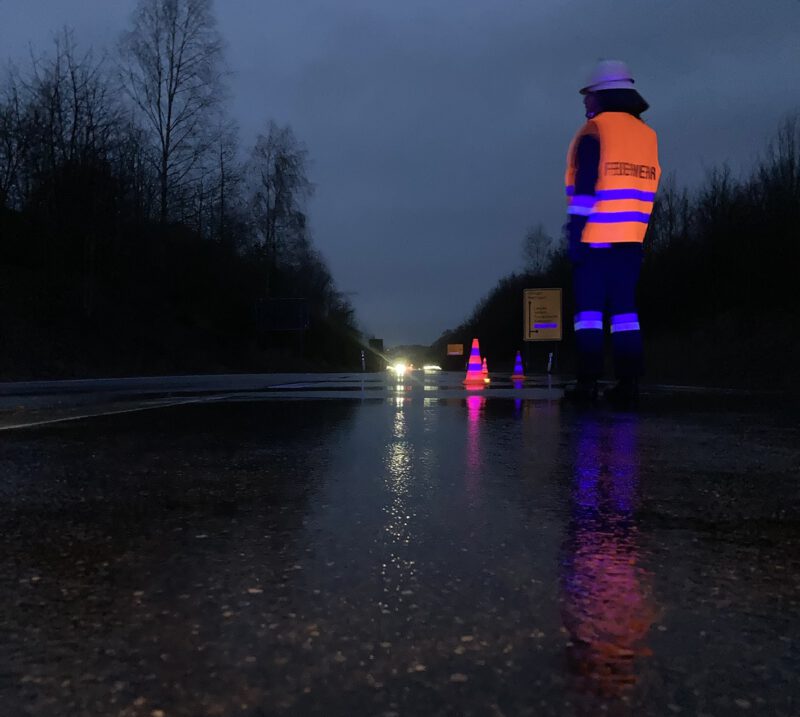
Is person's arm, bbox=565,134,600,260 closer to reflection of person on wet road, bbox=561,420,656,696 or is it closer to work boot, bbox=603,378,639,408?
work boot, bbox=603,378,639,408

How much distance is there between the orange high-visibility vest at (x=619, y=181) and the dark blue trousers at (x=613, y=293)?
209mm

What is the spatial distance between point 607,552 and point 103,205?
1391 inches

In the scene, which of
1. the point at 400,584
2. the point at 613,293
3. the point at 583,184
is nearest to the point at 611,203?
the point at 583,184

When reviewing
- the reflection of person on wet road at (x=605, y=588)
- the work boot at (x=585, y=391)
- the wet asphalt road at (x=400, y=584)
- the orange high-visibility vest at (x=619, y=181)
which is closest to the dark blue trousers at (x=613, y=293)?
the orange high-visibility vest at (x=619, y=181)

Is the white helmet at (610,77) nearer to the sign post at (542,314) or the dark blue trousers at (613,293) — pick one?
the dark blue trousers at (613,293)

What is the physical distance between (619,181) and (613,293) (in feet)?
4.95

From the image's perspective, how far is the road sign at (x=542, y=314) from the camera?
116 feet

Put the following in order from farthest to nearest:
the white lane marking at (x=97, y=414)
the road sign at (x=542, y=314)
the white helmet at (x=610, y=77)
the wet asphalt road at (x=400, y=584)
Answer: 1. the road sign at (x=542, y=314)
2. the white helmet at (x=610, y=77)
3. the white lane marking at (x=97, y=414)
4. the wet asphalt road at (x=400, y=584)

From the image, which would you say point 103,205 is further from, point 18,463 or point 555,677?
point 555,677

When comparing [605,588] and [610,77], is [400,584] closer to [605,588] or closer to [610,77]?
[605,588]

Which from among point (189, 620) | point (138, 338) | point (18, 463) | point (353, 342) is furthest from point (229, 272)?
point (189, 620)

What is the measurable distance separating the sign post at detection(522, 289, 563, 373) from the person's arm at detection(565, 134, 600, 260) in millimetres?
25584

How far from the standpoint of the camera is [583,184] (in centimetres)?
967

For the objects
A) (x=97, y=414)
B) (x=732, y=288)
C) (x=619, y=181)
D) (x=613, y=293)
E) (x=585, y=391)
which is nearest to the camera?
(x=97, y=414)
